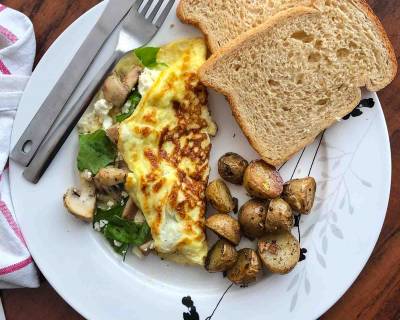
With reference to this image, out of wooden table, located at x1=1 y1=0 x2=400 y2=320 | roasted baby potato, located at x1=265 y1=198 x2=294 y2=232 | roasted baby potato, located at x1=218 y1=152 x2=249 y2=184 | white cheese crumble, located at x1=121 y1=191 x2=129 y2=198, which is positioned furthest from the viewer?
wooden table, located at x1=1 y1=0 x2=400 y2=320

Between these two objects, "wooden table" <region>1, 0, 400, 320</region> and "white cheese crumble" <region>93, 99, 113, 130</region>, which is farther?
"wooden table" <region>1, 0, 400, 320</region>

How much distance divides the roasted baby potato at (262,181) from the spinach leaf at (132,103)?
67cm

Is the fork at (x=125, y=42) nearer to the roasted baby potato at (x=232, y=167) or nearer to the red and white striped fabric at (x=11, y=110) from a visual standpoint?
the red and white striped fabric at (x=11, y=110)

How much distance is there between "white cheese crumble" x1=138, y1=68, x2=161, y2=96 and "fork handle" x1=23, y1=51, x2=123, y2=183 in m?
0.16

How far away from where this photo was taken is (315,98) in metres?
2.96

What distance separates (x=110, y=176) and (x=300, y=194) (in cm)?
96

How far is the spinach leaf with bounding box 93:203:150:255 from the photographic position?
118 inches

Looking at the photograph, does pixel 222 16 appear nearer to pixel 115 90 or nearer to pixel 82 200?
pixel 115 90

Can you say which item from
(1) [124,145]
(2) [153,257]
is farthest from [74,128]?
(2) [153,257]

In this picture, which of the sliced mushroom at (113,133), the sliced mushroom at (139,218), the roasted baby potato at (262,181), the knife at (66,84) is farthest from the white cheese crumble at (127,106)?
the roasted baby potato at (262,181)

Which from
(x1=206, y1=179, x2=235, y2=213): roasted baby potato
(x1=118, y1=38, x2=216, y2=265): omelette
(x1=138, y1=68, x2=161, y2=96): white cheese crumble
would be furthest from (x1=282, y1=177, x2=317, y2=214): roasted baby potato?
(x1=138, y1=68, x2=161, y2=96): white cheese crumble

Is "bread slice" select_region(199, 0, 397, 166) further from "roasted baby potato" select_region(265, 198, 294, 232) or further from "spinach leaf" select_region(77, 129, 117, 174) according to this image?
"spinach leaf" select_region(77, 129, 117, 174)

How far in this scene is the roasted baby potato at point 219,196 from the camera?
9.49ft

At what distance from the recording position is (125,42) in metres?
2.96
